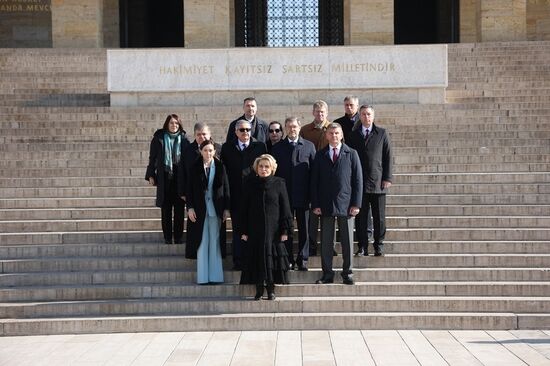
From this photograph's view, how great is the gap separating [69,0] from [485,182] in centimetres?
1636

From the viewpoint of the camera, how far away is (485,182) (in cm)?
1248

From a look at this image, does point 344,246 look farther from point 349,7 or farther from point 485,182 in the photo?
point 349,7

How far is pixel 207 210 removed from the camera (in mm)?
10078

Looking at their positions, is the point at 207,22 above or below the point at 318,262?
above

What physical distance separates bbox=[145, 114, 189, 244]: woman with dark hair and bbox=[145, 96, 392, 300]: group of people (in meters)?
0.01

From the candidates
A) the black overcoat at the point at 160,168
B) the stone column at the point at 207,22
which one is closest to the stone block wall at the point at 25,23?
the stone column at the point at 207,22

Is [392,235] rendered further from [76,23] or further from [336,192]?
[76,23]

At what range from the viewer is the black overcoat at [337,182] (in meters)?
9.75

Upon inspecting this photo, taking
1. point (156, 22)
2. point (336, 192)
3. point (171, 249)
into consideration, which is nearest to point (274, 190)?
point (336, 192)

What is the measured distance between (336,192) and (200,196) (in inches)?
60.4

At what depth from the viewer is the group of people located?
31.7 ft

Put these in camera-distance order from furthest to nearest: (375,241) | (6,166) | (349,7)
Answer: (349,7)
(6,166)
(375,241)

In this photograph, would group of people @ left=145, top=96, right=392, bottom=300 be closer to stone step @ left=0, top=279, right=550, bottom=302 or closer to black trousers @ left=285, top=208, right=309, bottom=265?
black trousers @ left=285, top=208, right=309, bottom=265

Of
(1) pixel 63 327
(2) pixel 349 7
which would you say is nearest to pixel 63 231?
(1) pixel 63 327
